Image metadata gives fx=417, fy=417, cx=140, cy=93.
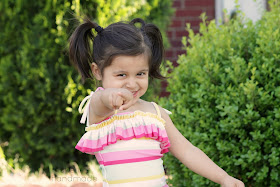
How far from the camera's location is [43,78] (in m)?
4.56

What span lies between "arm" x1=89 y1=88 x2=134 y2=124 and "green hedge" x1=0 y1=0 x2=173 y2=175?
7.21ft

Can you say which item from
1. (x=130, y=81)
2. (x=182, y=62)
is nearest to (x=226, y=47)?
(x=182, y=62)

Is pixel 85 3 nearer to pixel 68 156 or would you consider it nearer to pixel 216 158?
pixel 68 156

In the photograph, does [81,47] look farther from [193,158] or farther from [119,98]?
[193,158]

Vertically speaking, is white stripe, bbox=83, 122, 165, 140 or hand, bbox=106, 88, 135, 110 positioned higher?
hand, bbox=106, 88, 135, 110

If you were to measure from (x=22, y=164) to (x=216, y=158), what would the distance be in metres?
2.62

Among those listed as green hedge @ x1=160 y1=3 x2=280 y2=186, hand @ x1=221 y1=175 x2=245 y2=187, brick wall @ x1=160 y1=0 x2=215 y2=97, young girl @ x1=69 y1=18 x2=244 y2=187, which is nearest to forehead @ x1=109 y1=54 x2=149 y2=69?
young girl @ x1=69 y1=18 x2=244 y2=187

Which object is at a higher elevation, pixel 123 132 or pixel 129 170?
pixel 123 132

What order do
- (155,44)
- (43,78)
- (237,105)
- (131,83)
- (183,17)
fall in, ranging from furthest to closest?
1. (183,17)
2. (43,78)
3. (237,105)
4. (155,44)
5. (131,83)

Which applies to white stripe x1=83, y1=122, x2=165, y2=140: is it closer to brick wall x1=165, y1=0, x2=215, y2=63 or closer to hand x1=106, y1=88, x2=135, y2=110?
hand x1=106, y1=88, x2=135, y2=110

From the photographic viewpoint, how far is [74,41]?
2.47 meters

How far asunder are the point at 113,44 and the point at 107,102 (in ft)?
1.42

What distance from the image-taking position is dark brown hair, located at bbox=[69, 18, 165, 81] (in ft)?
7.09

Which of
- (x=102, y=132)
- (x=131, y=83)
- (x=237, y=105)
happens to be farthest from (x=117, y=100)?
(x=237, y=105)
